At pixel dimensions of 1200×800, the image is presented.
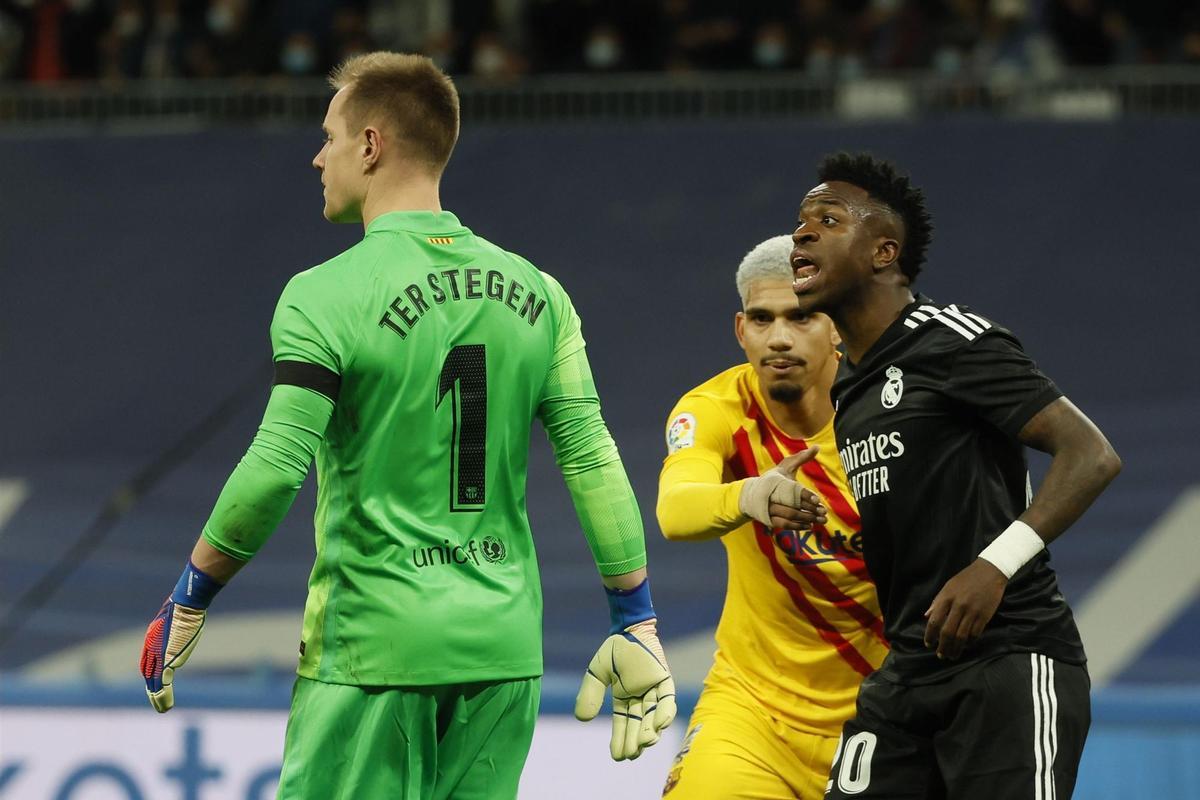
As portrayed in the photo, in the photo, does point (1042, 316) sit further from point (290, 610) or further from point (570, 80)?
point (290, 610)

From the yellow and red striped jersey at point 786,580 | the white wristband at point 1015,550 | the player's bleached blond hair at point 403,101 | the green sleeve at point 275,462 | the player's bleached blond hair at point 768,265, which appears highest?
the player's bleached blond hair at point 403,101

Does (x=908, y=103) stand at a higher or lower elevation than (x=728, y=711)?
higher

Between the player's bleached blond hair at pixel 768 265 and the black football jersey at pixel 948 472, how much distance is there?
82 cm

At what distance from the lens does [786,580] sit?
459 centimetres

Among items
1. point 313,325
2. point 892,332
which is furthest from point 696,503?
point 313,325

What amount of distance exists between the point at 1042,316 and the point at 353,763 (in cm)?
780

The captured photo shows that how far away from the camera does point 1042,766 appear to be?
143 inches

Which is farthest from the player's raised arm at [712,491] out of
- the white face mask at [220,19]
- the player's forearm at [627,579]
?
the white face mask at [220,19]

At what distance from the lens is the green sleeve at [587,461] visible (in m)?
3.71

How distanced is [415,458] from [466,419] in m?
0.13

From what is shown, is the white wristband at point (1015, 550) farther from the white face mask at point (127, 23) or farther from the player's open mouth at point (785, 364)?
the white face mask at point (127, 23)

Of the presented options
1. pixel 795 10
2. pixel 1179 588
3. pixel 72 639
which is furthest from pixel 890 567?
pixel 795 10

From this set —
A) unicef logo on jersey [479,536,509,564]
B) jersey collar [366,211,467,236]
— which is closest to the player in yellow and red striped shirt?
unicef logo on jersey [479,536,509,564]

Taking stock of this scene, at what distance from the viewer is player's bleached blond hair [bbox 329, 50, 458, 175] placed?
366 cm
